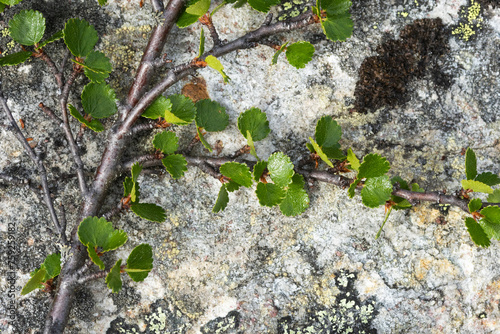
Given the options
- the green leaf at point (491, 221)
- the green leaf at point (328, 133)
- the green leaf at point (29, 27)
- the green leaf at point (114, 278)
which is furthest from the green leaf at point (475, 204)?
the green leaf at point (29, 27)

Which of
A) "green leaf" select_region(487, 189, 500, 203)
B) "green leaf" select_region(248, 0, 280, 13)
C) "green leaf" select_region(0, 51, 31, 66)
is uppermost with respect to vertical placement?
"green leaf" select_region(248, 0, 280, 13)

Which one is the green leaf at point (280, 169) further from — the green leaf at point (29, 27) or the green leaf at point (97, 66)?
the green leaf at point (29, 27)

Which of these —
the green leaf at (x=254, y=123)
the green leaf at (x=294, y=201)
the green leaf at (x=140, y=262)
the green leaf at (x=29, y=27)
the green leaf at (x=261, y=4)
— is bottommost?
the green leaf at (x=140, y=262)

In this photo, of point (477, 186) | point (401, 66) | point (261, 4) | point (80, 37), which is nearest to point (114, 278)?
point (80, 37)

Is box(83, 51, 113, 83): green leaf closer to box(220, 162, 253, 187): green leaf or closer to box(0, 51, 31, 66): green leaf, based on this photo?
box(0, 51, 31, 66): green leaf

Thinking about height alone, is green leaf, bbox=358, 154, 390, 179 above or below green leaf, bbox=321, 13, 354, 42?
below

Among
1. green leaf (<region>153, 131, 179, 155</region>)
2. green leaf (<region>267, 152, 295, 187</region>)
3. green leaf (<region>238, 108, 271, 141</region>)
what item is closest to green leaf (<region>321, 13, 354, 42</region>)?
green leaf (<region>238, 108, 271, 141</region>)
